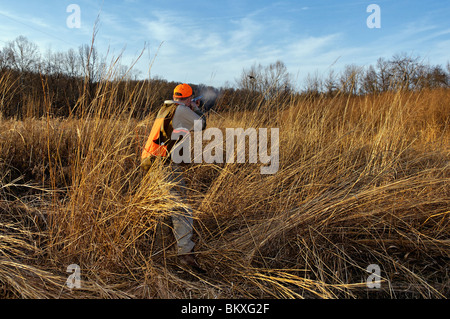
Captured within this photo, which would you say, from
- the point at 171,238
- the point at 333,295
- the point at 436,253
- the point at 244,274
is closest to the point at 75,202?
the point at 171,238

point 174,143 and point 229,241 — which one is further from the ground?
point 174,143

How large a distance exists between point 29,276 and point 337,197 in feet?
7.67

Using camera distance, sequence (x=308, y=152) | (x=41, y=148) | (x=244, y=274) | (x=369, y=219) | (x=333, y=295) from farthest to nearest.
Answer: (x=41, y=148)
(x=308, y=152)
(x=369, y=219)
(x=244, y=274)
(x=333, y=295)

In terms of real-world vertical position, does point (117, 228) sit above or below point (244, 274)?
above

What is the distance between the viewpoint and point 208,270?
219 cm

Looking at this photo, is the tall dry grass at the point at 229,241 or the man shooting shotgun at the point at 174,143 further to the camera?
the man shooting shotgun at the point at 174,143

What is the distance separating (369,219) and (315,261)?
2.08ft

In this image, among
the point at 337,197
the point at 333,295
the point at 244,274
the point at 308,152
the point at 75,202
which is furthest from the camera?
the point at 308,152

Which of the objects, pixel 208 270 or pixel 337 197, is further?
pixel 337 197

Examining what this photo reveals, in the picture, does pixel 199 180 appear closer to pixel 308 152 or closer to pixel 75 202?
pixel 308 152

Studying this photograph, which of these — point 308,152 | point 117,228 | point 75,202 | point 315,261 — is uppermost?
point 308,152

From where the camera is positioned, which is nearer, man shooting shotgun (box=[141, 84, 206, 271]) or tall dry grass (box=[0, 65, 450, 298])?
tall dry grass (box=[0, 65, 450, 298])

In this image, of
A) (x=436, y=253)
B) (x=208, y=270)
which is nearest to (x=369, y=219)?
(x=436, y=253)

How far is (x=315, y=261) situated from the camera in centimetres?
209
